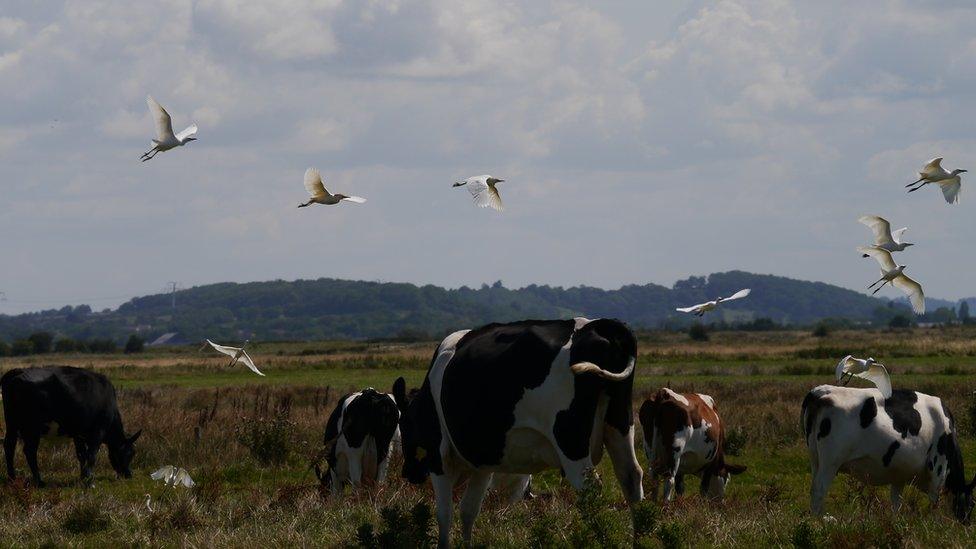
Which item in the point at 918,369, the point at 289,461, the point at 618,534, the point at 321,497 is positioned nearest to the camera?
the point at 618,534

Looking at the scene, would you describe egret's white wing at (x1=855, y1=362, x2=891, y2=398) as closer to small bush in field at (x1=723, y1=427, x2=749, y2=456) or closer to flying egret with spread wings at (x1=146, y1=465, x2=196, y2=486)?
small bush in field at (x1=723, y1=427, x2=749, y2=456)

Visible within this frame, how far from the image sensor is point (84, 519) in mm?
12211

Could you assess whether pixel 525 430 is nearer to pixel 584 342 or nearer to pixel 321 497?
pixel 584 342

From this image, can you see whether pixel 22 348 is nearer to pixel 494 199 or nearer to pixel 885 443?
pixel 494 199

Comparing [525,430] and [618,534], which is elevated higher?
[525,430]

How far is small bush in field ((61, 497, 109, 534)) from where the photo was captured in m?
12.1

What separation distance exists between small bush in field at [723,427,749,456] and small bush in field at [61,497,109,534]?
41.9 feet

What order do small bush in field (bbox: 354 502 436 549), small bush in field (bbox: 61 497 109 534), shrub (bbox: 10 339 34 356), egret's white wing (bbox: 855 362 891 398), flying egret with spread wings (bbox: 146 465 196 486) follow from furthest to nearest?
shrub (bbox: 10 339 34 356) → flying egret with spread wings (bbox: 146 465 196 486) → egret's white wing (bbox: 855 362 891 398) → small bush in field (bbox: 61 497 109 534) → small bush in field (bbox: 354 502 436 549)

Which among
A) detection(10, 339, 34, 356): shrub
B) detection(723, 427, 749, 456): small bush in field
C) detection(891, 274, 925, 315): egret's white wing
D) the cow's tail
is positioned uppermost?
detection(891, 274, 925, 315): egret's white wing

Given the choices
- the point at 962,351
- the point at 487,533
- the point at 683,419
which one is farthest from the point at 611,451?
the point at 962,351

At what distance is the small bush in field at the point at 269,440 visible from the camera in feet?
66.1

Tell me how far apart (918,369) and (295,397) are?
24725 mm

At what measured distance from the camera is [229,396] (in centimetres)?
3388

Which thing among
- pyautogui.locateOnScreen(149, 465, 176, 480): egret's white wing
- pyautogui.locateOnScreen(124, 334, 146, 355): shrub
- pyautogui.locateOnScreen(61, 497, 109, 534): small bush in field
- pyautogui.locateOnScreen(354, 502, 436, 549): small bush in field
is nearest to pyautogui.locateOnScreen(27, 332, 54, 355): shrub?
pyautogui.locateOnScreen(124, 334, 146, 355): shrub
